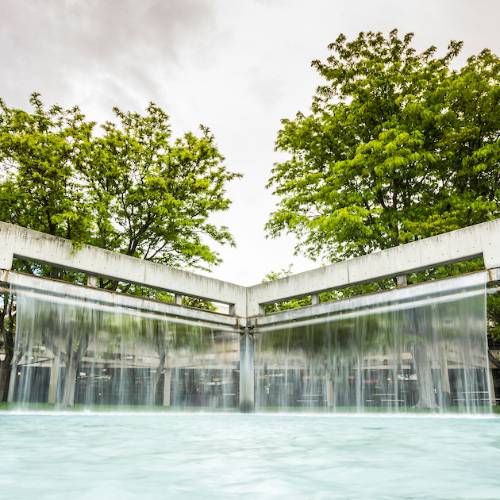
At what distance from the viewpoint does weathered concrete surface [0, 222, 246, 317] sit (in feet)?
40.9

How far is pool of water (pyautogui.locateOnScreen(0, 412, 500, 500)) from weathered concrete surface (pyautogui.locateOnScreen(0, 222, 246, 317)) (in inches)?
261

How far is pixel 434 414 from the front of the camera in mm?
12734

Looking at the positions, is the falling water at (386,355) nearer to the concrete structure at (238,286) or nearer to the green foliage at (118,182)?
the concrete structure at (238,286)

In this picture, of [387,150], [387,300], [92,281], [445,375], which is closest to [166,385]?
[92,281]

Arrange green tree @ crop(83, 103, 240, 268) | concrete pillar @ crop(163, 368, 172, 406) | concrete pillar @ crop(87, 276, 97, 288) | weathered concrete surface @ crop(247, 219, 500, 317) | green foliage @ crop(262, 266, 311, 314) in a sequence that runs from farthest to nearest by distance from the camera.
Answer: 1. green foliage @ crop(262, 266, 311, 314)
2. green tree @ crop(83, 103, 240, 268)
3. concrete pillar @ crop(163, 368, 172, 406)
4. concrete pillar @ crop(87, 276, 97, 288)
5. weathered concrete surface @ crop(247, 219, 500, 317)

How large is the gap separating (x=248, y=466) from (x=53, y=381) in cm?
1216

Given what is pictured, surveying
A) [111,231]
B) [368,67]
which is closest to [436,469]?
[111,231]

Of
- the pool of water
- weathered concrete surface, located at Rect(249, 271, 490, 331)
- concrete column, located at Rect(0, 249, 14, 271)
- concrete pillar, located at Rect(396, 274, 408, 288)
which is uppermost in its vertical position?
concrete column, located at Rect(0, 249, 14, 271)

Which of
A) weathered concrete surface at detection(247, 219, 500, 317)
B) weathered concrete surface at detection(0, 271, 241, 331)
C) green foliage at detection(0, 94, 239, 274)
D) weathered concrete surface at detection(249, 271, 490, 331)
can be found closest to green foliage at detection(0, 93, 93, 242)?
green foliage at detection(0, 94, 239, 274)

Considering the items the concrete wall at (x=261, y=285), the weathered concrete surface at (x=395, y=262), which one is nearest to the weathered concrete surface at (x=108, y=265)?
the concrete wall at (x=261, y=285)

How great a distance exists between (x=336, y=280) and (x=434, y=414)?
5052 millimetres

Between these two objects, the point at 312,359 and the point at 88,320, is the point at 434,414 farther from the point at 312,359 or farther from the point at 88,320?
the point at 88,320

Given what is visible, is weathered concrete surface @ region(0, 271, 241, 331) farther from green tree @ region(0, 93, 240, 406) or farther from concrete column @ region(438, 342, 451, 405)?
concrete column @ region(438, 342, 451, 405)

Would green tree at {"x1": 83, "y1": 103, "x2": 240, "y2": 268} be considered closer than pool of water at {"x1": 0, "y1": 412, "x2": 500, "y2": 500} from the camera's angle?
No
